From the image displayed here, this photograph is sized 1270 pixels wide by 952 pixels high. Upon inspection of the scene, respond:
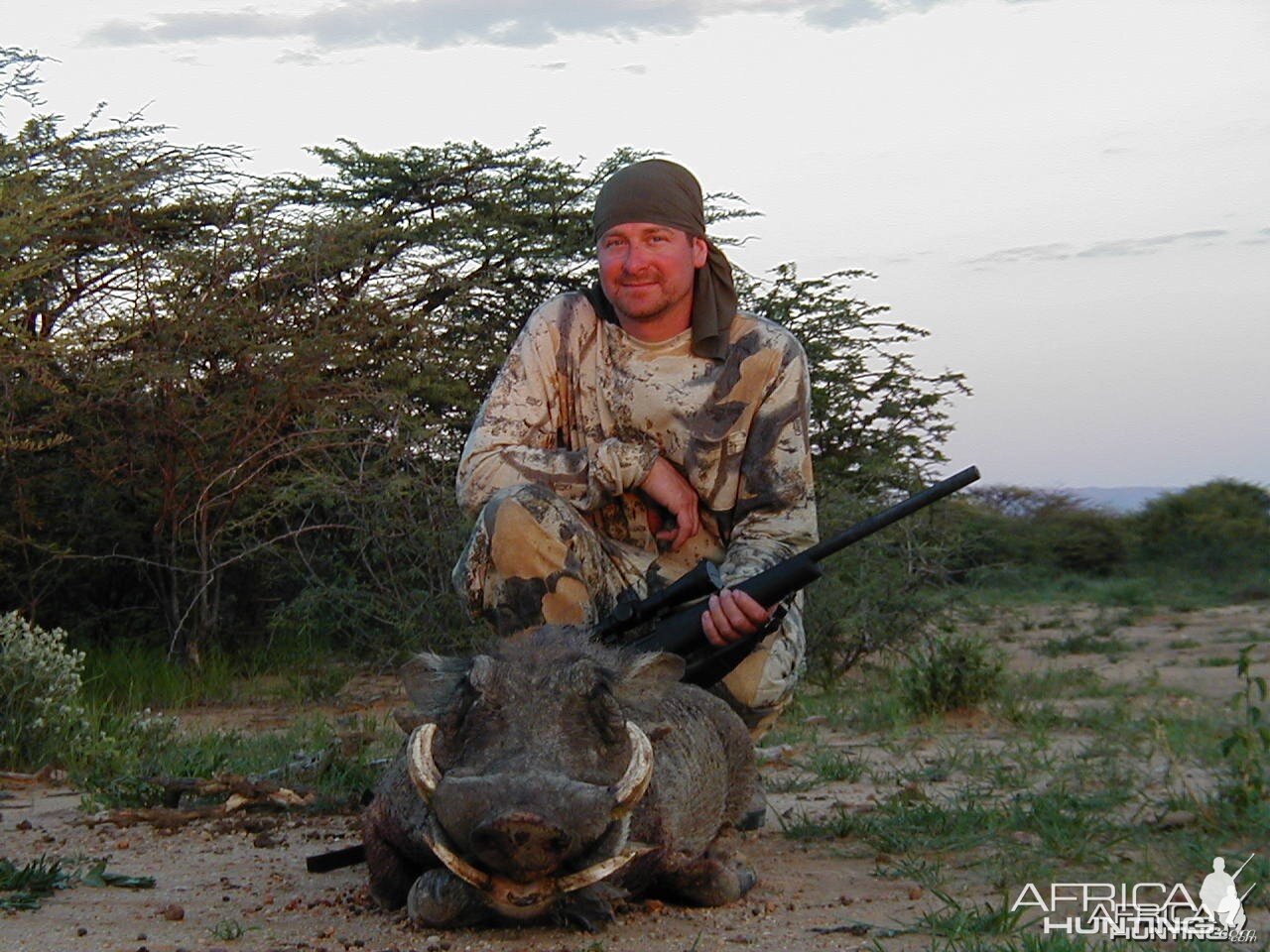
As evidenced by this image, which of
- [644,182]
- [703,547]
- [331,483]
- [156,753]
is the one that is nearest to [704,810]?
[703,547]

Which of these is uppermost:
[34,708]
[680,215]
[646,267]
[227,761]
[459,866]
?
[680,215]

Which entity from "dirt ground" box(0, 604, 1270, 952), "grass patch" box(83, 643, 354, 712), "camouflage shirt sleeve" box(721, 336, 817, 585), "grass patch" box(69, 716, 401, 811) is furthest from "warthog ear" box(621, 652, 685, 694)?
"grass patch" box(83, 643, 354, 712)

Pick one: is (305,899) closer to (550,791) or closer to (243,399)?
(550,791)

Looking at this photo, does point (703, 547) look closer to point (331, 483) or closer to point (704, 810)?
point (704, 810)

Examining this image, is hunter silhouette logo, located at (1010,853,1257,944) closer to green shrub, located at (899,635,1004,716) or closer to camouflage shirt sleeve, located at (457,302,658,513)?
camouflage shirt sleeve, located at (457,302,658,513)

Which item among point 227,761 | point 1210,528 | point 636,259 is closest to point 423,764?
point 636,259

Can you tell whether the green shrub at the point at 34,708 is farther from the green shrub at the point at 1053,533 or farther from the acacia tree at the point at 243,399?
the green shrub at the point at 1053,533

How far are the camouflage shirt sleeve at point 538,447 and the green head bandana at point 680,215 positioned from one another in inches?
11.4

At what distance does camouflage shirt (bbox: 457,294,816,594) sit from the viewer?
5000 millimetres

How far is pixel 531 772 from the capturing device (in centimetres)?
323

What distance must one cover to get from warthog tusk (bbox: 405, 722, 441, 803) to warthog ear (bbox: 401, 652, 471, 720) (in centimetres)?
30

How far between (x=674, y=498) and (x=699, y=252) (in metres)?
0.81

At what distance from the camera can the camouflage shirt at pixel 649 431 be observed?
5000mm

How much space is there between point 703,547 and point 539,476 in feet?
1.97
